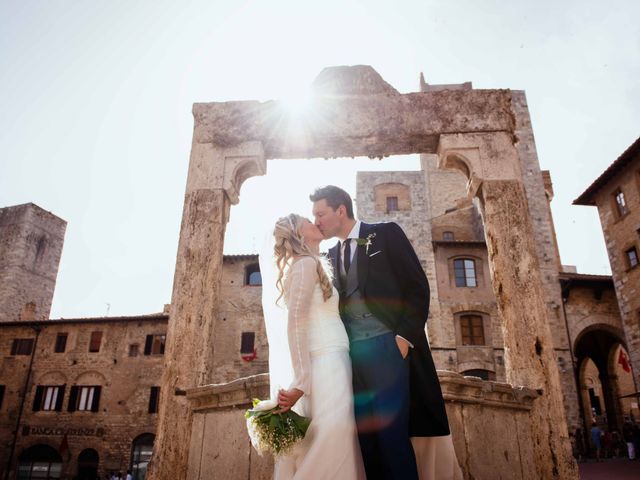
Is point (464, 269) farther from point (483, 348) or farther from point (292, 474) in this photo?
point (292, 474)

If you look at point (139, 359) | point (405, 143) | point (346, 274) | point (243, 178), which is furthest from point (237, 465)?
point (139, 359)

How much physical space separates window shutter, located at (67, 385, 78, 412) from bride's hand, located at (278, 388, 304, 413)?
25.5m

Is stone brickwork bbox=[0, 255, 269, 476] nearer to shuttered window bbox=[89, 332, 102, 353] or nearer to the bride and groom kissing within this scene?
shuttered window bbox=[89, 332, 102, 353]

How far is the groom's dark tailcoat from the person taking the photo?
278 centimetres

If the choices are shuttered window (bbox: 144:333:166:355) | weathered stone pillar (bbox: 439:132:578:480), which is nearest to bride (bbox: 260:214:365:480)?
weathered stone pillar (bbox: 439:132:578:480)

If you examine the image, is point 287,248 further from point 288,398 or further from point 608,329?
point 608,329

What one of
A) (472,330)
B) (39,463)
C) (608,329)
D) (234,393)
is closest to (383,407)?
(234,393)

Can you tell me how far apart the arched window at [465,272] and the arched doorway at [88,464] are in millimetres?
19648

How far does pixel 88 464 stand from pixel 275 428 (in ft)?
82.4

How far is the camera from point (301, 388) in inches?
102

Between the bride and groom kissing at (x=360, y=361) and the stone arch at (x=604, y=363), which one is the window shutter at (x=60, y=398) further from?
the bride and groom kissing at (x=360, y=361)

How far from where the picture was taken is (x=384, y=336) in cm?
282

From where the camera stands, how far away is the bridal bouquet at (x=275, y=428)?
2482 mm

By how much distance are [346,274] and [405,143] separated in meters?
3.08
